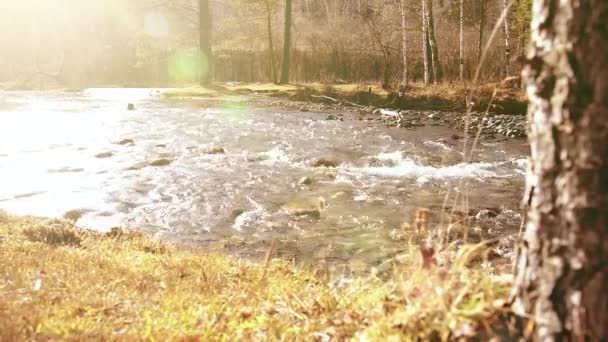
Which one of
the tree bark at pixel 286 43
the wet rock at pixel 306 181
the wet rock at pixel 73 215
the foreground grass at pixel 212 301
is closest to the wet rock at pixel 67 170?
the wet rock at pixel 73 215

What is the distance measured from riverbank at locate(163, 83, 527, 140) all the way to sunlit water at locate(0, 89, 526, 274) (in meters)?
1.84

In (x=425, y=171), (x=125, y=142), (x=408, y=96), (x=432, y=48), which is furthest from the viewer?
(x=432, y=48)

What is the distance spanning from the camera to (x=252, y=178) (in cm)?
1155

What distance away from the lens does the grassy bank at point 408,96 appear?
19438 millimetres

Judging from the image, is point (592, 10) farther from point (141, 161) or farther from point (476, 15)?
point (476, 15)

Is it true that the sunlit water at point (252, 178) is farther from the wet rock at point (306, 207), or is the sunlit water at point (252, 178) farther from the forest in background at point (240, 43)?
the forest in background at point (240, 43)

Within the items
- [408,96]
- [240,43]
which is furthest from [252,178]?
[240,43]

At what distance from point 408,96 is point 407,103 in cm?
37

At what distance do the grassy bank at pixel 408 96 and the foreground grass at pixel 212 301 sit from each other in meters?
14.9

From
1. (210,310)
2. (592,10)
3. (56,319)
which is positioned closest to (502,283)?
(592,10)

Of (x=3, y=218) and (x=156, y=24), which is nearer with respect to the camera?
(x=3, y=218)

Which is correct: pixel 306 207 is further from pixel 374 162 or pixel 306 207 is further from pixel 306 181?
pixel 374 162

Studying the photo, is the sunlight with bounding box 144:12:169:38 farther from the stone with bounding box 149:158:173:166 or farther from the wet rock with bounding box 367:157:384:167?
the wet rock with bounding box 367:157:384:167

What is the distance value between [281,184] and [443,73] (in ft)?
57.9
